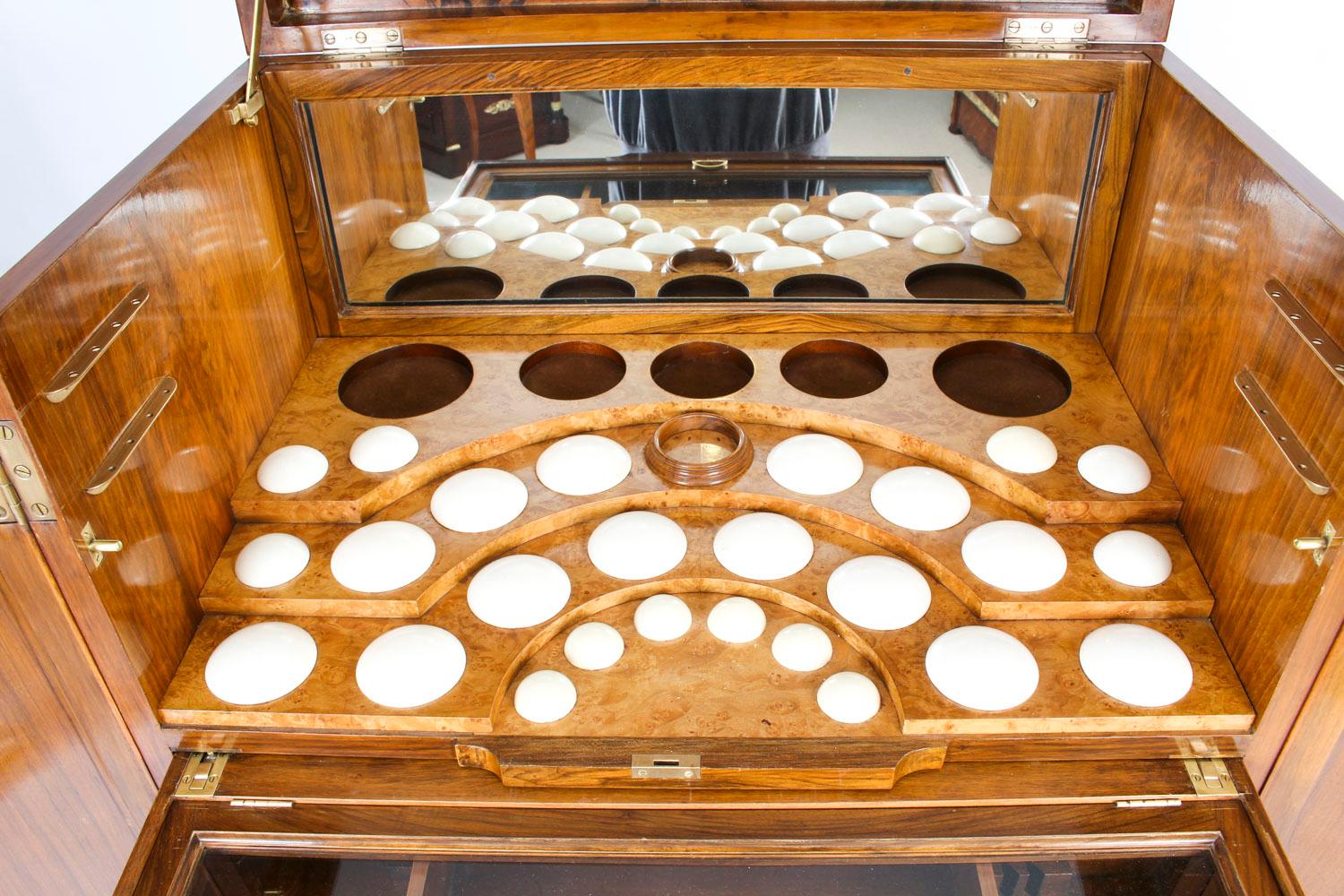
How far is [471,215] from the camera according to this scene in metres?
1.62

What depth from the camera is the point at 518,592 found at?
1.25 meters

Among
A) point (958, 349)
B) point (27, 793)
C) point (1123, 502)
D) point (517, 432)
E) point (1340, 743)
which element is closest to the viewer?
point (1340, 743)

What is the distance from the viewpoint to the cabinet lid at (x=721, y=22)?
136cm

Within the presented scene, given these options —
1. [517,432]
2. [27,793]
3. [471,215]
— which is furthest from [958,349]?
[27,793]

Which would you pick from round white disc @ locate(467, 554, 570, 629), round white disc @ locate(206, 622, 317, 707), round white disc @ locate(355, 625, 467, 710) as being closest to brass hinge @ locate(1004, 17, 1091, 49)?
round white disc @ locate(467, 554, 570, 629)

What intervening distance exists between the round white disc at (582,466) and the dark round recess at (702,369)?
17 centimetres

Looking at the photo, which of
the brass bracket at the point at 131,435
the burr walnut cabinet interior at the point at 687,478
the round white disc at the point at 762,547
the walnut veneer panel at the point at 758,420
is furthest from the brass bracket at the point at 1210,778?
the brass bracket at the point at 131,435

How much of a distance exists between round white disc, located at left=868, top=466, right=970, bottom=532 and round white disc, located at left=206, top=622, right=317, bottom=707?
0.70m

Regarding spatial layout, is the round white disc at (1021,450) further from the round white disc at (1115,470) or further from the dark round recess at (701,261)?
the dark round recess at (701,261)

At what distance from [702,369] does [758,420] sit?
0.15 metres

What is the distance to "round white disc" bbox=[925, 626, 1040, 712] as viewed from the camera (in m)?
1.14

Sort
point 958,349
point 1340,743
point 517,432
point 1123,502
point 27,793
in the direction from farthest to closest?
point 958,349
point 517,432
point 1123,502
point 27,793
point 1340,743

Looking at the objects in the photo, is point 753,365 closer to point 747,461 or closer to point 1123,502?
point 747,461

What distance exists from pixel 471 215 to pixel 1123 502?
999 mm
